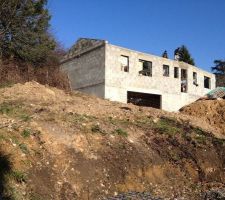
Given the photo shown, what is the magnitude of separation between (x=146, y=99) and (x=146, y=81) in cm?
231

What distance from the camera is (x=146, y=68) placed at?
29.0 meters

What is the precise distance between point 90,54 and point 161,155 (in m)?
15.7

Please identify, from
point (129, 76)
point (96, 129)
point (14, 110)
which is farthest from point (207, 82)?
point (14, 110)


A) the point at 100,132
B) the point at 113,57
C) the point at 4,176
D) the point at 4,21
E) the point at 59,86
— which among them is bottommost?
the point at 4,176

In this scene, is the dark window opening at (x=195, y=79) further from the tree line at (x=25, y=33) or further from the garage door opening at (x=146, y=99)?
the tree line at (x=25, y=33)

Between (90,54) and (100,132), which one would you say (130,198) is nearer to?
(100,132)

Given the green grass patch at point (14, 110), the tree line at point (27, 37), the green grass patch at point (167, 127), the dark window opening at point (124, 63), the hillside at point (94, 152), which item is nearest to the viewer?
the hillside at point (94, 152)

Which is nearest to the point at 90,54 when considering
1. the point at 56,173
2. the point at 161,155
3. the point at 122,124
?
the point at 122,124

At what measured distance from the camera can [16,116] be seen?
492 inches

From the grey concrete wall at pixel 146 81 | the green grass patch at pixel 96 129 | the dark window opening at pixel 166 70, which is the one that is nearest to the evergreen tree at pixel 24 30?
the grey concrete wall at pixel 146 81

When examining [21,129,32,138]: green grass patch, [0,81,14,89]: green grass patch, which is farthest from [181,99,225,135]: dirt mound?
[21,129,32,138]: green grass patch

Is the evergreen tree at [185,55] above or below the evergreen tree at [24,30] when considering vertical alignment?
above

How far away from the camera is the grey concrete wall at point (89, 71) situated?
85.8ft

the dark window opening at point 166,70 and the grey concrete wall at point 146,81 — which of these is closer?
the grey concrete wall at point 146,81
